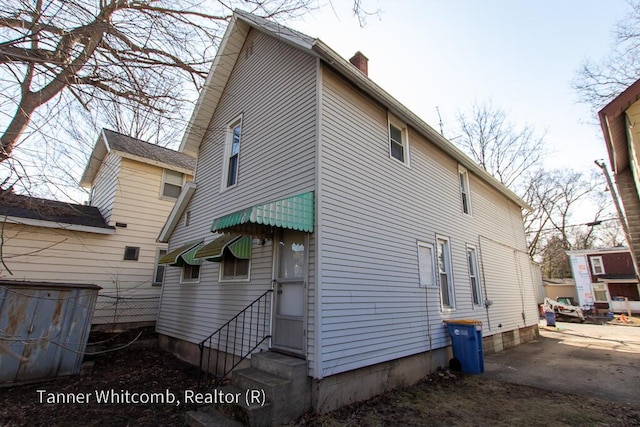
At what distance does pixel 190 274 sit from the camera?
340 inches

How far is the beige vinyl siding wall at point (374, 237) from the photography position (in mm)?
5125

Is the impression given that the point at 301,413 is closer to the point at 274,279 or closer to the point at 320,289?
the point at 320,289

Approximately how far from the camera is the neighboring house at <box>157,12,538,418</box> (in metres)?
5.10

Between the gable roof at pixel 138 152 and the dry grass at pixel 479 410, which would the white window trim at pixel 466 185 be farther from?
the gable roof at pixel 138 152

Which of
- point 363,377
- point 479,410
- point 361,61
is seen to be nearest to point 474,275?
point 479,410

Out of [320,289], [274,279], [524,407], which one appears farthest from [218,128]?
[524,407]

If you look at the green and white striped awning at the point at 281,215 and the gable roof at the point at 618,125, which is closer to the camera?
the green and white striped awning at the point at 281,215

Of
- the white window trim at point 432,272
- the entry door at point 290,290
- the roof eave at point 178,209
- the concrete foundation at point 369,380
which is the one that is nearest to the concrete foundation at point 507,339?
the concrete foundation at point 369,380

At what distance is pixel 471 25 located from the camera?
705 cm

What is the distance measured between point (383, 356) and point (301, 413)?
1.90 meters

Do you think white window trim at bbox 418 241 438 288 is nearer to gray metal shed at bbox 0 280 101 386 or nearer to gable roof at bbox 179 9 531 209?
gable roof at bbox 179 9 531 209

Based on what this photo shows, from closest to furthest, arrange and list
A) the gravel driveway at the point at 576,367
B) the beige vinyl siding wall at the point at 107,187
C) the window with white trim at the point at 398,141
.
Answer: the gravel driveway at the point at 576,367
the window with white trim at the point at 398,141
the beige vinyl siding wall at the point at 107,187

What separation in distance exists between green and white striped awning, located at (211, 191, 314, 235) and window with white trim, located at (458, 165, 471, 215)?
677 centimetres

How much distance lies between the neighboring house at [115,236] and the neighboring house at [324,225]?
5.97 ft
